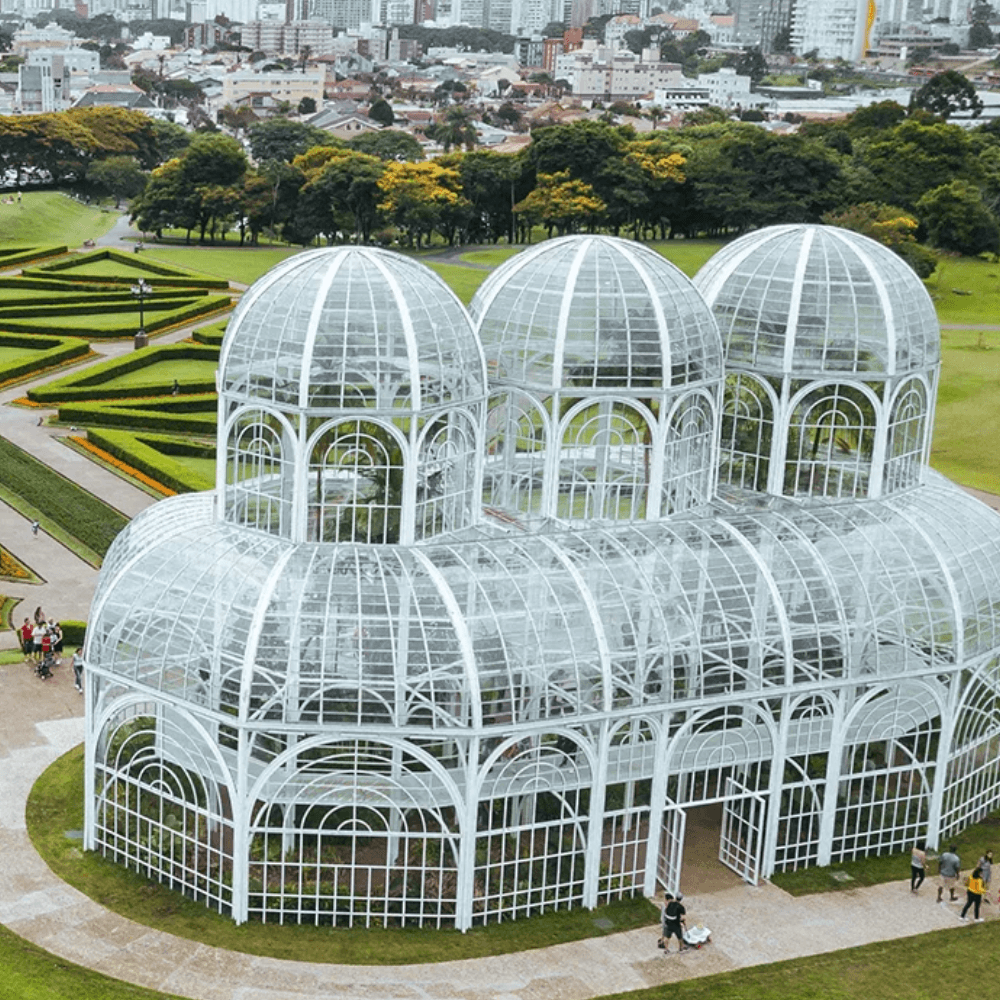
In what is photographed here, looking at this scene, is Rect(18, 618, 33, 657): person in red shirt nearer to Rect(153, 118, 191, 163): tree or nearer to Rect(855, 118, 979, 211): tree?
Rect(855, 118, 979, 211): tree

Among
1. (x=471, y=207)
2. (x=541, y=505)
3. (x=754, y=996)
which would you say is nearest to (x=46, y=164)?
(x=471, y=207)

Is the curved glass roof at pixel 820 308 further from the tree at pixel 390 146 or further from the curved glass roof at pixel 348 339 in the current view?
the tree at pixel 390 146

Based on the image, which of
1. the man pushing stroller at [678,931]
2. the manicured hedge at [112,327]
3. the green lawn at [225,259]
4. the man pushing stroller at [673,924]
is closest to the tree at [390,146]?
the green lawn at [225,259]

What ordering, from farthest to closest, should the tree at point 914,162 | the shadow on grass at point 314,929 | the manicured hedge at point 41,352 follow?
the tree at point 914,162 → the manicured hedge at point 41,352 → the shadow on grass at point 314,929

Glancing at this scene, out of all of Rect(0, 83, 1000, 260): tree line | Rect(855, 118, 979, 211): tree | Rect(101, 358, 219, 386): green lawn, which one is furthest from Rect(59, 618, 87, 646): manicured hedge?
Rect(855, 118, 979, 211): tree

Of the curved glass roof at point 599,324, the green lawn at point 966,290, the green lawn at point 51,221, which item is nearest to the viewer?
the curved glass roof at point 599,324

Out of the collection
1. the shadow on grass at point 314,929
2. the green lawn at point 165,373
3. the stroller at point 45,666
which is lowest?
the shadow on grass at point 314,929

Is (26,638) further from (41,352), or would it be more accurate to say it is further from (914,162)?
(914,162)
